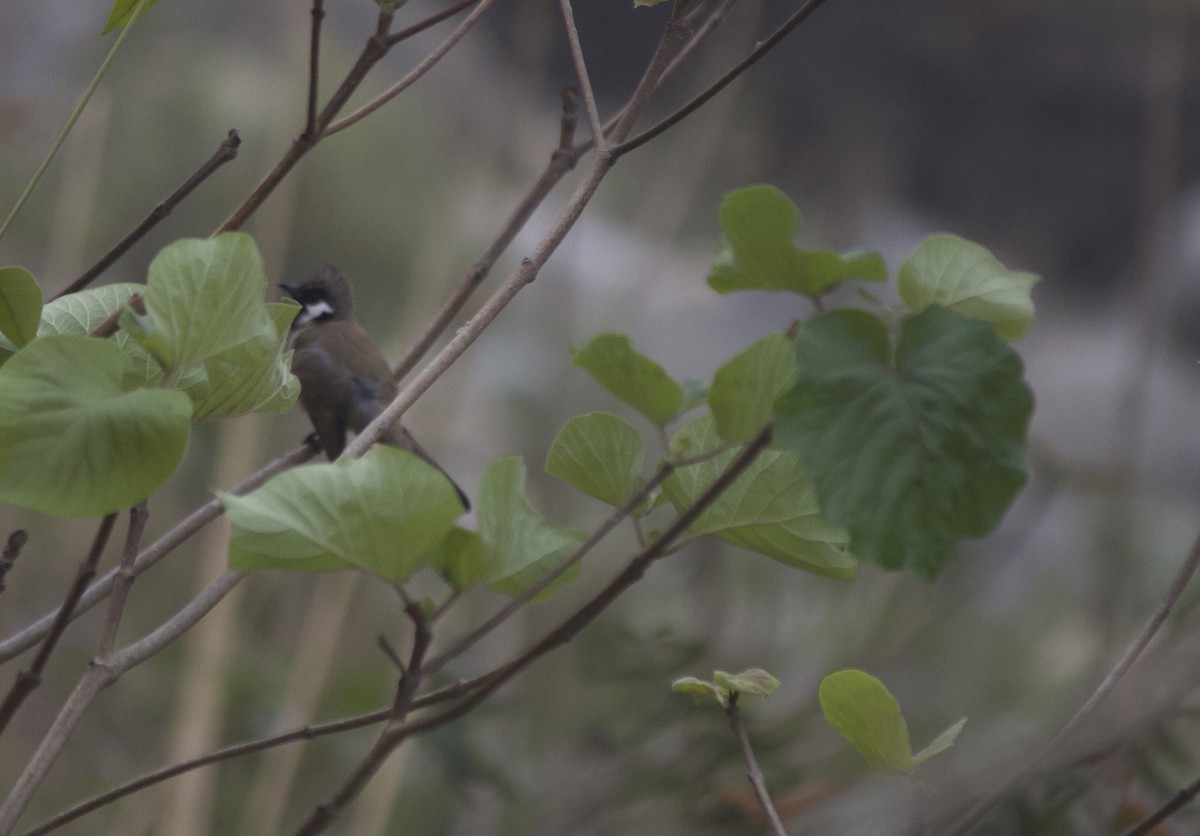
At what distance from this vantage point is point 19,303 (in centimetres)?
26

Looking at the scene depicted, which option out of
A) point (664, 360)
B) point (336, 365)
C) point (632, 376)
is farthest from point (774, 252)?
point (664, 360)

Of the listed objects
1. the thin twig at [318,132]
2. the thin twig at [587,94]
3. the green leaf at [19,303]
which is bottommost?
the green leaf at [19,303]

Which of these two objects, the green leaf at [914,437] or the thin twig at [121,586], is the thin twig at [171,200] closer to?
the thin twig at [121,586]

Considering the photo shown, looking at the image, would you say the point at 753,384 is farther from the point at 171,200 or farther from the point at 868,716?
the point at 171,200

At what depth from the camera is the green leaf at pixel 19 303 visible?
0.26 meters

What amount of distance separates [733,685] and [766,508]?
5 centimetres

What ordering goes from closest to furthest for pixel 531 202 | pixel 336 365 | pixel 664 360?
pixel 531 202 < pixel 336 365 < pixel 664 360

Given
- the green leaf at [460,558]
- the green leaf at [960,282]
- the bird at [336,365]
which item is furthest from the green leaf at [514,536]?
the bird at [336,365]

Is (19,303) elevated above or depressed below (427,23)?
below

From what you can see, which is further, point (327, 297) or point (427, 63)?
point (327, 297)

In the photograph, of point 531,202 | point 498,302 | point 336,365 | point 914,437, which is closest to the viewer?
point 914,437

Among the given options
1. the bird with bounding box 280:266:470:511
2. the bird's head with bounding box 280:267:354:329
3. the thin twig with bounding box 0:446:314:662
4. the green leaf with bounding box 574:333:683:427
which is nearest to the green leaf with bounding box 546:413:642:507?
the green leaf with bounding box 574:333:683:427

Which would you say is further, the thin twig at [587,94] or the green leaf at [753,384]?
the thin twig at [587,94]

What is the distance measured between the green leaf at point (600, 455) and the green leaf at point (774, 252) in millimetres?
49
